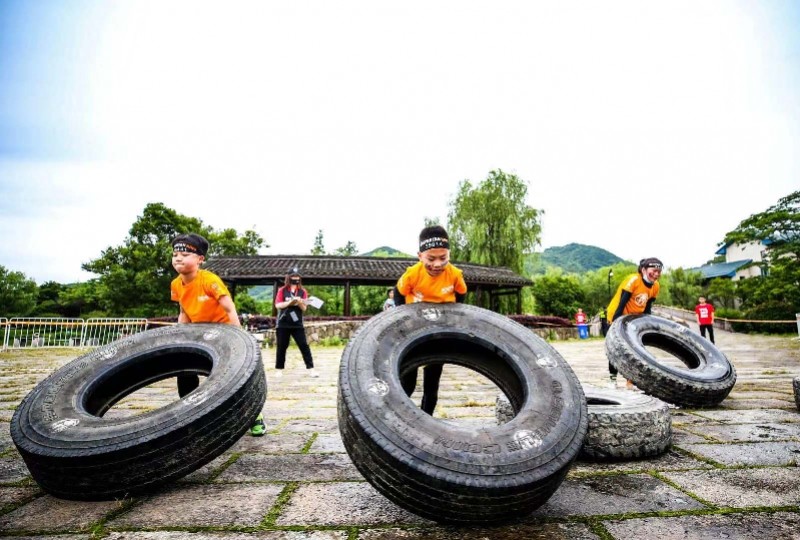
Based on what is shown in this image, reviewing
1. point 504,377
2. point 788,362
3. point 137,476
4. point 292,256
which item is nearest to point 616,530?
point 504,377

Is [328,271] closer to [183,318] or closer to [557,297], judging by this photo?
[183,318]

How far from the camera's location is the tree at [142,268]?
2766cm

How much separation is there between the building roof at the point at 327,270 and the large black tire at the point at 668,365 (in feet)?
42.5

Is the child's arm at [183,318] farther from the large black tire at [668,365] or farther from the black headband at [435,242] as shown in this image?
the large black tire at [668,365]

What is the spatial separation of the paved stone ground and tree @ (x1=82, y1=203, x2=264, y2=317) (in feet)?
89.0

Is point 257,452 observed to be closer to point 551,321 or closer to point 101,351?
point 101,351

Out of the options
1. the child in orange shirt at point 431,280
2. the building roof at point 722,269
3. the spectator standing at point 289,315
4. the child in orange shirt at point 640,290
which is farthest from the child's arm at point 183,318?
the building roof at point 722,269

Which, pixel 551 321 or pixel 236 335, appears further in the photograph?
pixel 551 321

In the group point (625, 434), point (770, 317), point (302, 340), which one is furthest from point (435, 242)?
point (770, 317)

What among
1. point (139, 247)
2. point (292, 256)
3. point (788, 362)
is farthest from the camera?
point (139, 247)

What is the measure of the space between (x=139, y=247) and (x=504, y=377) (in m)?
31.0

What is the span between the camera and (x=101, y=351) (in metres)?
3.17

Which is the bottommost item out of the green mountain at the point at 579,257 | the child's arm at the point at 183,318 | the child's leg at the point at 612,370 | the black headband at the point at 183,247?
the child's leg at the point at 612,370

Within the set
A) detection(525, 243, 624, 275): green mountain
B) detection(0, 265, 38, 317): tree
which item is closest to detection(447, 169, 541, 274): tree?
detection(0, 265, 38, 317): tree
